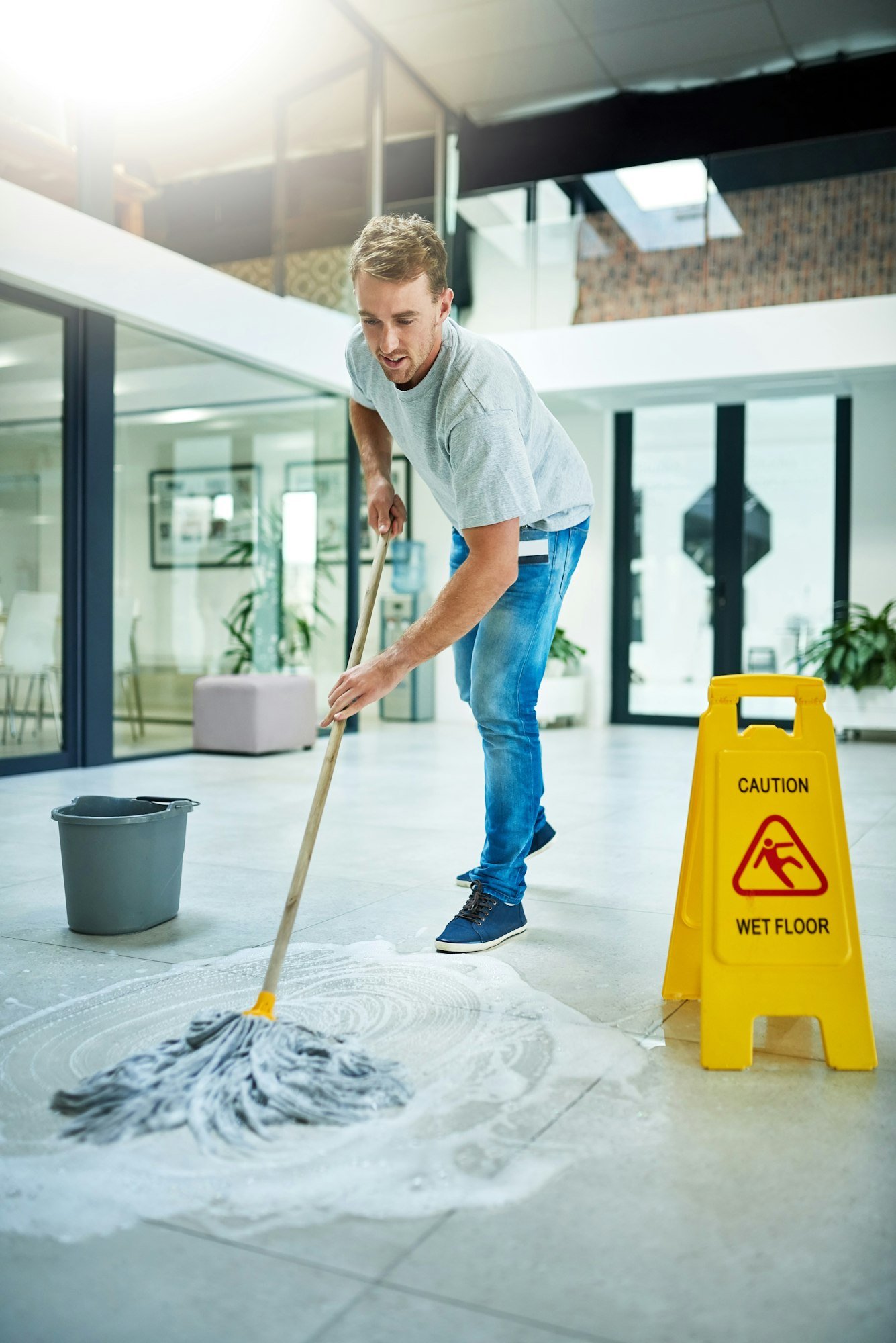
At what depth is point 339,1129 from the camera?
1317mm

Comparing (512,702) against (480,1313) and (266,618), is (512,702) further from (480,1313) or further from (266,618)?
(266,618)

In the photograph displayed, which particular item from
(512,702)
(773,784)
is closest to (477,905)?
(512,702)

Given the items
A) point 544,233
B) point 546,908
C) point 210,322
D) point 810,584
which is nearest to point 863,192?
point 544,233

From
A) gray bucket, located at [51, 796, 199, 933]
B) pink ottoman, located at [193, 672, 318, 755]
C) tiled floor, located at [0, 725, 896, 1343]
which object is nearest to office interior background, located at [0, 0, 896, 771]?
pink ottoman, located at [193, 672, 318, 755]

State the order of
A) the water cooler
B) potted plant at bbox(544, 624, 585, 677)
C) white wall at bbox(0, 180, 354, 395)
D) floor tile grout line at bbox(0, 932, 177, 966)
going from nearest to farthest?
floor tile grout line at bbox(0, 932, 177, 966), white wall at bbox(0, 180, 354, 395), potted plant at bbox(544, 624, 585, 677), the water cooler

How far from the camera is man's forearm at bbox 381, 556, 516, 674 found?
1812mm

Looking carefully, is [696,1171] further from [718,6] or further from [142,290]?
[718,6]

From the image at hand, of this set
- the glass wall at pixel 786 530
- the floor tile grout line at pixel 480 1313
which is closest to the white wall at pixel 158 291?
the glass wall at pixel 786 530

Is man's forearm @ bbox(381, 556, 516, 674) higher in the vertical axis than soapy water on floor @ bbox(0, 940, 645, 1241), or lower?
higher

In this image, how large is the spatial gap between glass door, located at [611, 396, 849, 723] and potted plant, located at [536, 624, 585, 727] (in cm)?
39

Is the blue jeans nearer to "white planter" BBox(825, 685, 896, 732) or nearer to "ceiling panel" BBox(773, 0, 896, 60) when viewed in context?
"white planter" BBox(825, 685, 896, 732)

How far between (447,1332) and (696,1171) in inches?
15.6

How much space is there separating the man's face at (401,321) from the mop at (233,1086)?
1.08m

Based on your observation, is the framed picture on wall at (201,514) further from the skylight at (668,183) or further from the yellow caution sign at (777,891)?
the yellow caution sign at (777,891)
